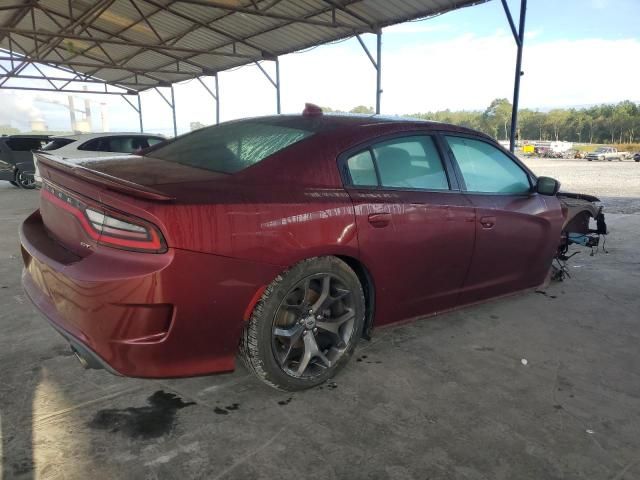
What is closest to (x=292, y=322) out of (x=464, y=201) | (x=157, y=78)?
(x=464, y=201)

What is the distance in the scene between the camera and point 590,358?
9.47ft

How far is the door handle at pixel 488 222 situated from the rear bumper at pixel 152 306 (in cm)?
160

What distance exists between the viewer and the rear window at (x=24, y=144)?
12141 mm

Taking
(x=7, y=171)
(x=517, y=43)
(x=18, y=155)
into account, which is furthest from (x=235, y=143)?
(x=7, y=171)

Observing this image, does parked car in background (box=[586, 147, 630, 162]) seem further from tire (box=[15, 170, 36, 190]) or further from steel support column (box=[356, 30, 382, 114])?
tire (box=[15, 170, 36, 190])

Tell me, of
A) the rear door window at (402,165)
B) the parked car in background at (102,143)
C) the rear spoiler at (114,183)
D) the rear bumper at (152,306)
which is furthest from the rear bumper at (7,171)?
the rear door window at (402,165)

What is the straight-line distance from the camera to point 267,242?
80.7 inches

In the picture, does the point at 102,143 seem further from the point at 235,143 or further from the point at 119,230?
the point at 119,230

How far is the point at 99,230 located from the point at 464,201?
211cm

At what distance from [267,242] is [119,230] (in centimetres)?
61

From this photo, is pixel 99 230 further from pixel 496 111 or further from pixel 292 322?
pixel 496 111

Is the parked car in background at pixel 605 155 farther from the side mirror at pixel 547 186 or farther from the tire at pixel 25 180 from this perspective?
the side mirror at pixel 547 186

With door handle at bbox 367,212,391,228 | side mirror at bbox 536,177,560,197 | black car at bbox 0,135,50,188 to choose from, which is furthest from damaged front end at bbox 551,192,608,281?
black car at bbox 0,135,50,188

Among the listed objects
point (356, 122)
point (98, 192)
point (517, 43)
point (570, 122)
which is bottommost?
point (98, 192)
